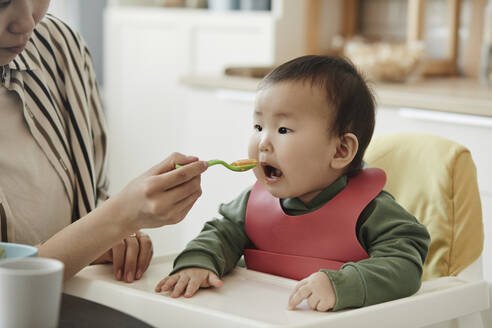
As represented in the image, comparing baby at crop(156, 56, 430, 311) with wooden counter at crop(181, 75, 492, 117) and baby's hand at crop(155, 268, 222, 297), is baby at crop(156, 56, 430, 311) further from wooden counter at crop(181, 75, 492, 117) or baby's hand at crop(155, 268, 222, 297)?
wooden counter at crop(181, 75, 492, 117)

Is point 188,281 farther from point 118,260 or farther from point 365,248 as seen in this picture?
point 365,248

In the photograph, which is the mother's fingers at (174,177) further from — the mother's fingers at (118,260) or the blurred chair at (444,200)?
the blurred chair at (444,200)

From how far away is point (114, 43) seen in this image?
12.6ft

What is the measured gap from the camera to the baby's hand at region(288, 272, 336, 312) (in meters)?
0.92

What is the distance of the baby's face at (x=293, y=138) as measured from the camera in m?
1.11

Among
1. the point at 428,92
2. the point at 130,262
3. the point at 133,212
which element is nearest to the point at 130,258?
the point at 130,262

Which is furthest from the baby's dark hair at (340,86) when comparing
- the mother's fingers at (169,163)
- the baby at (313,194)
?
the mother's fingers at (169,163)

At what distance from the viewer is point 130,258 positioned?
3.44ft

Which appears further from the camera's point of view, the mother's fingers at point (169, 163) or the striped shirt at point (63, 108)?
the striped shirt at point (63, 108)

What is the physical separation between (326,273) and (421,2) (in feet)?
8.19

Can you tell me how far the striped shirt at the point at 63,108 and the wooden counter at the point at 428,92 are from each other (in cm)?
69

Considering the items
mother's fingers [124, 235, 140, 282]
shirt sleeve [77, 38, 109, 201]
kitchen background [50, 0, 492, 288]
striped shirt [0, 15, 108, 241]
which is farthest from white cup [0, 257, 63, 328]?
kitchen background [50, 0, 492, 288]

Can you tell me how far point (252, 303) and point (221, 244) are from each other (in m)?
0.21

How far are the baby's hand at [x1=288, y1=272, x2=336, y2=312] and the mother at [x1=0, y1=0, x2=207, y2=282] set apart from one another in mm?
189
